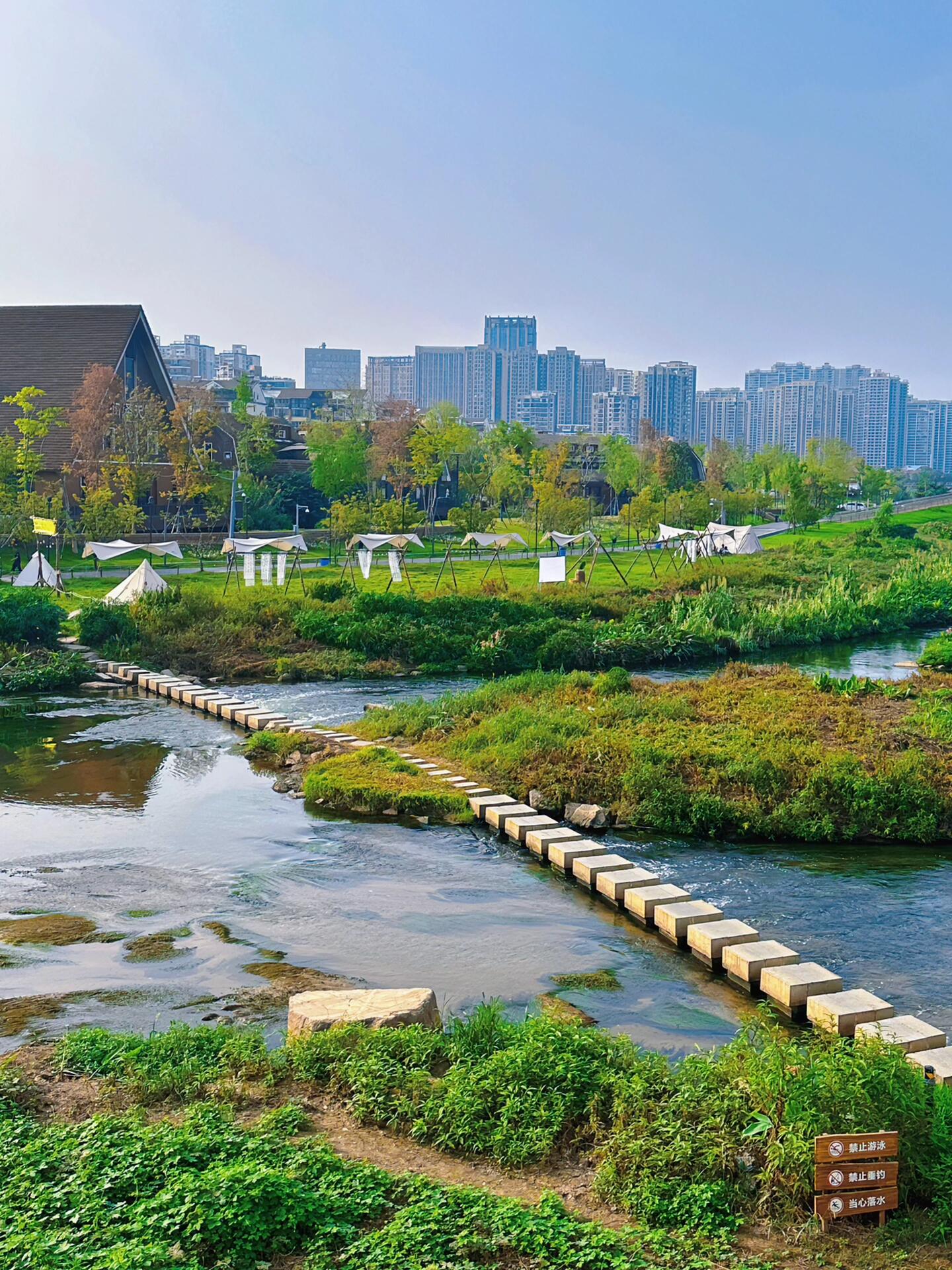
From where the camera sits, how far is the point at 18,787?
1589 centimetres

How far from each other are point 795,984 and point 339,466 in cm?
4886

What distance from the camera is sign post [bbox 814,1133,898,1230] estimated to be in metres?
5.74

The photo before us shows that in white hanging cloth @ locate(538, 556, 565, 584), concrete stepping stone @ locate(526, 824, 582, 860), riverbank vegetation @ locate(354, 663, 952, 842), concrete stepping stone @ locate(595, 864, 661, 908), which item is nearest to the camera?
concrete stepping stone @ locate(595, 864, 661, 908)

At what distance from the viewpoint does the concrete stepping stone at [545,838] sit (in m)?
12.3

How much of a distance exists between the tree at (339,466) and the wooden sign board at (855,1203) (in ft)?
167

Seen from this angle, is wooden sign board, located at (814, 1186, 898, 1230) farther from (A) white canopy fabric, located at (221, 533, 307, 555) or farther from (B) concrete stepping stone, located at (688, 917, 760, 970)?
(A) white canopy fabric, located at (221, 533, 307, 555)

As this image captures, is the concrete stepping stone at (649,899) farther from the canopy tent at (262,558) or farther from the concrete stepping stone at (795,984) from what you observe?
the canopy tent at (262,558)

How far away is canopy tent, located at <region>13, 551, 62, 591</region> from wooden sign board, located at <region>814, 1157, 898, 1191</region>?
28756 mm

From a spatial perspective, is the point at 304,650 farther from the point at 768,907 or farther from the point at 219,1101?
the point at 219,1101

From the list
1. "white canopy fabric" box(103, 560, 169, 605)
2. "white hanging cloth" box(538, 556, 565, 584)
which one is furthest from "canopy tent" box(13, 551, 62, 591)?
"white hanging cloth" box(538, 556, 565, 584)

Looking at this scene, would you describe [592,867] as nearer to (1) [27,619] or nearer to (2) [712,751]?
(2) [712,751]

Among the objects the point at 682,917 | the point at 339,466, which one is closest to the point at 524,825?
the point at 682,917

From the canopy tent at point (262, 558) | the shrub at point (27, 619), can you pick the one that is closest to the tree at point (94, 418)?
the canopy tent at point (262, 558)

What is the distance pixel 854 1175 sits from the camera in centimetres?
575
